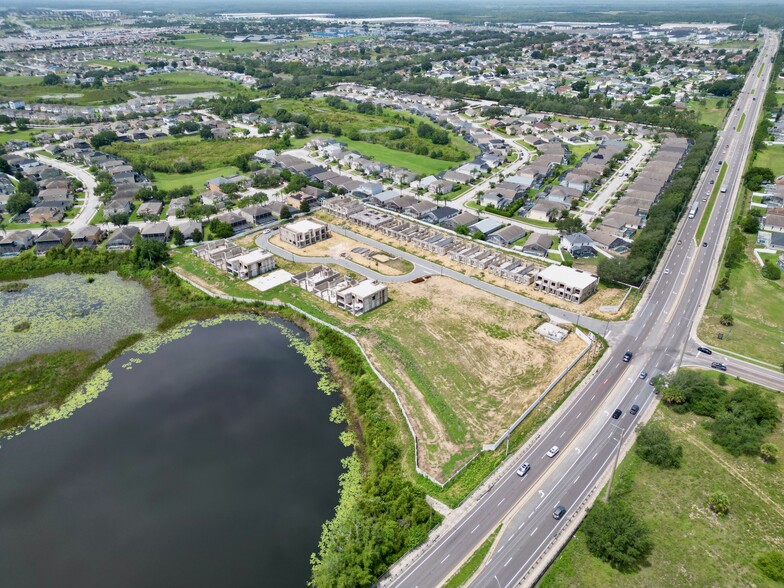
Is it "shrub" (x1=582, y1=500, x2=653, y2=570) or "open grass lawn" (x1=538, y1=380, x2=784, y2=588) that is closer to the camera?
"open grass lawn" (x1=538, y1=380, x2=784, y2=588)

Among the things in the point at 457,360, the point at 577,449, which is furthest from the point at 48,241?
the point at 577,449

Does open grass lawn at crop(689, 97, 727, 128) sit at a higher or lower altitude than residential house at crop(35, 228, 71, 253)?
higher

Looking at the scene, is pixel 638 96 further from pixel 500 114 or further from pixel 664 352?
pixel 664 352

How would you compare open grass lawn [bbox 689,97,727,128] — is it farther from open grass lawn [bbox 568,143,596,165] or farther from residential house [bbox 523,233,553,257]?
residential house [bbox 523,233,553,257]

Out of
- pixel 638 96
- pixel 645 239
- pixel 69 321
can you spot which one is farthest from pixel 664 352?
pixel 638 96

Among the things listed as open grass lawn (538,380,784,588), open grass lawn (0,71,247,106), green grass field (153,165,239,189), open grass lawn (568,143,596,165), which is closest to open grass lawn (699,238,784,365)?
open grass lawn (538,380,784,588)

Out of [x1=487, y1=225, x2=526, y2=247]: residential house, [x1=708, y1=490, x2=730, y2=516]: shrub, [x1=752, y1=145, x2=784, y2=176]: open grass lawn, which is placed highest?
[x1=708, y1=490, x2=730, y2=516]: shrub
